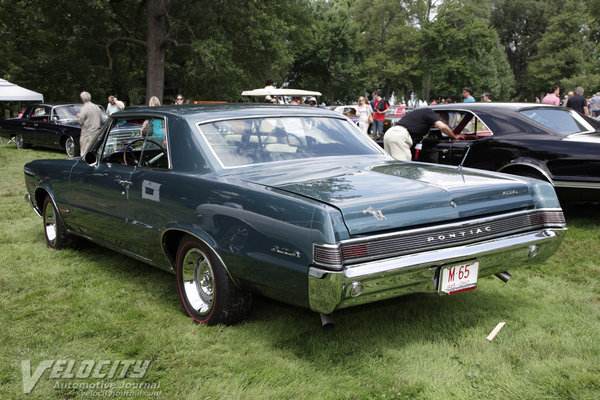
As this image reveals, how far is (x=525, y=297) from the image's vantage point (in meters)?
4.35

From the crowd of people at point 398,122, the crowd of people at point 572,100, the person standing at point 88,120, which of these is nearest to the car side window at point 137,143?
the crowd of people at point 398,122

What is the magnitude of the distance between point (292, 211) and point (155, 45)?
2108 centimetres

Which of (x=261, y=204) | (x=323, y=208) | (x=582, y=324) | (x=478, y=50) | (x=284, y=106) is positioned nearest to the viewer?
(x=323, y=208)

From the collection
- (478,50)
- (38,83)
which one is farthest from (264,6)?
(478,50)

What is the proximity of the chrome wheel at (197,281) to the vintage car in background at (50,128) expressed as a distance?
498 inches

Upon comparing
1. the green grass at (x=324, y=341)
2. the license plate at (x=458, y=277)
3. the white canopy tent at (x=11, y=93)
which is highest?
the white canopy tent at (x=11, y=93)

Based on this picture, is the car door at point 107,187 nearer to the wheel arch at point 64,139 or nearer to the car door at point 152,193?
the car door at point 152,193

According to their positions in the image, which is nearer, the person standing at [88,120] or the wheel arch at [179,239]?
the wheel arch at [179,239]

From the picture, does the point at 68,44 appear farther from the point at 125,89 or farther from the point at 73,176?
the point at 73,176

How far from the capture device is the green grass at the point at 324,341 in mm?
2965

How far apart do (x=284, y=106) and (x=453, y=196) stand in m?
1.87

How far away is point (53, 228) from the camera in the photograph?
5.91 meters

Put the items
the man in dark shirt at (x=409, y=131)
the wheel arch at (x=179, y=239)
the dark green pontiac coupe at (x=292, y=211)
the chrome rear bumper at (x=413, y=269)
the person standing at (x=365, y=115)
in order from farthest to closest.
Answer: the person standing at (x=365, y=115)
the man in dark shirt at (x=409, y=131)
the wheel arch at (x=179, y=239)
the dark green pontiac coupe at (x=292, y=211)
the chrome rear bumper at (x=413, y=269)

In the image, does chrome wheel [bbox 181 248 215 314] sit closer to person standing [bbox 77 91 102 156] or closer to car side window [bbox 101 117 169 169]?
car side window [bbox 101 117 169 169]
